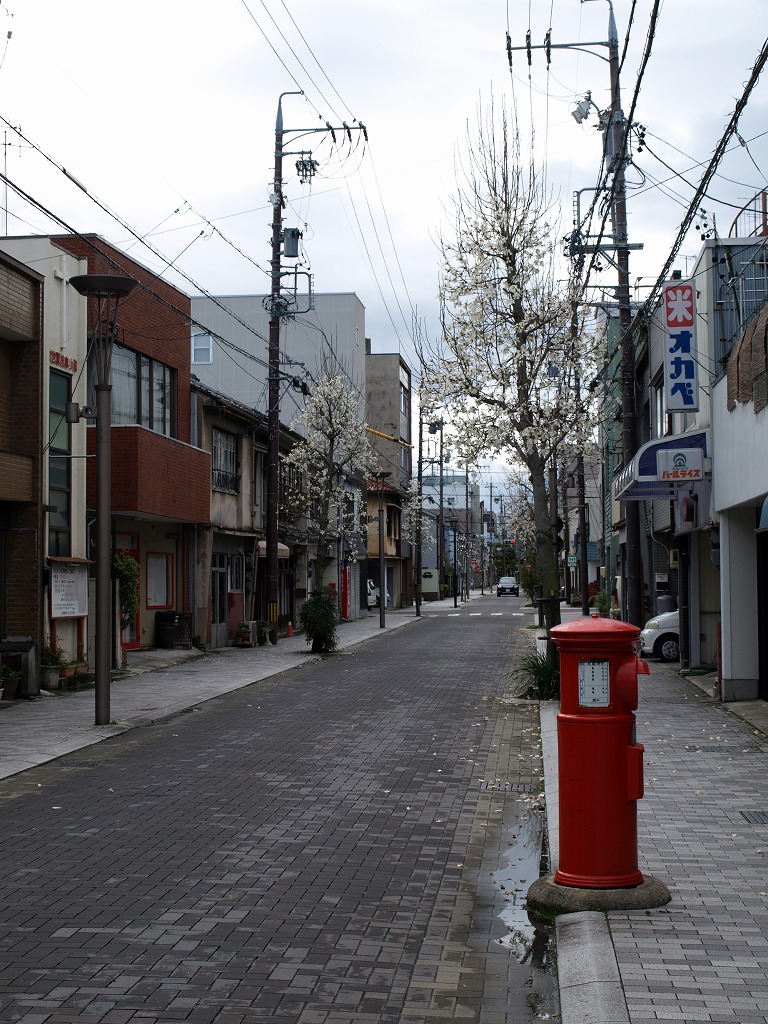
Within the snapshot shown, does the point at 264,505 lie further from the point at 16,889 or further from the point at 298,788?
→ the point at 16,889

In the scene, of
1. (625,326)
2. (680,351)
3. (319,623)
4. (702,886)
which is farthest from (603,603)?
(702,886)

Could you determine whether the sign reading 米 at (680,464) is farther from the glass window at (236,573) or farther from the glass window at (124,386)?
the glass window at (236,573)

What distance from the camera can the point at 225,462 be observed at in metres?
30.7

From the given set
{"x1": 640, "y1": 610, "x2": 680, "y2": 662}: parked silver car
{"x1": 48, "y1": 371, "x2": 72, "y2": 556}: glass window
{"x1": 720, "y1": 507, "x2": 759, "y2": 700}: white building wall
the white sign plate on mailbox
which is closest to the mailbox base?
the white sign plate on mailbox

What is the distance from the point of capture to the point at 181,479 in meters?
25.1

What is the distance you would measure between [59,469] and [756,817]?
555 inches

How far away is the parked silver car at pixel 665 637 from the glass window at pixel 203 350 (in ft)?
112

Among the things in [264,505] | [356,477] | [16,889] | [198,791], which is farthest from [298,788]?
[356,477]

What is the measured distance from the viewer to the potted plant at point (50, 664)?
18266mm

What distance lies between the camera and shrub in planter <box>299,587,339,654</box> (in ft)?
89.5

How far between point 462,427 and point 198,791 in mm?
9925

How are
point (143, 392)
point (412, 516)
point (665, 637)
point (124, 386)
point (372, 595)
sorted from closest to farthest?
point (665, 637) → point (124, 386) → point (143, 392) → point (412, 516) → point (372, 595)

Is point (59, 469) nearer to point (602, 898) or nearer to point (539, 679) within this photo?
point (539, 679)

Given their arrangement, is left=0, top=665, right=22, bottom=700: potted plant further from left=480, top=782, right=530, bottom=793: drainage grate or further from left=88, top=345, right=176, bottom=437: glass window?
left=480, top=782, right=530, bottom=793: drainage grate
